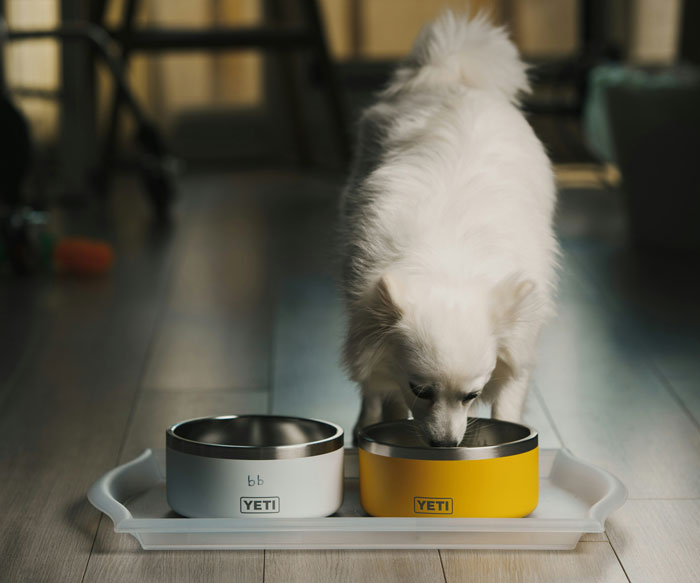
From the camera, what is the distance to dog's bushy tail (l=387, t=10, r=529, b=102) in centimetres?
212

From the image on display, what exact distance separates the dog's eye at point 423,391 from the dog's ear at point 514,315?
133mm

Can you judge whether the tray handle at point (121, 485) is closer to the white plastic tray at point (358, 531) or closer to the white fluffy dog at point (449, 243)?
the white plastic tray at point (358, 531)

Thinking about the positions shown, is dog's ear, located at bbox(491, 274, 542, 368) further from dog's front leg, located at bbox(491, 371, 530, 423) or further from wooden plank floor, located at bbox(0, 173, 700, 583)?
wooden plank floor, located at bbox(0, 173, 700, 583)

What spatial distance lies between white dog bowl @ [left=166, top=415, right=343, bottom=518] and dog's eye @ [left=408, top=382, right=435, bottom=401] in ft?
0.42

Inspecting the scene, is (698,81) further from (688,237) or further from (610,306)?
(610,306)

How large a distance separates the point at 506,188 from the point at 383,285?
1.33 ft

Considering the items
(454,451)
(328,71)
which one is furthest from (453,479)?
(328,71)

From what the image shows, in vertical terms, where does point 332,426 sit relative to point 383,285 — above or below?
below

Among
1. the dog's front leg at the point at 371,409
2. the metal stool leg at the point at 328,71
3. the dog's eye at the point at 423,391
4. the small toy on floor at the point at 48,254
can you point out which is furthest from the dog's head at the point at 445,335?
the metal stool leg at the point at 328,71

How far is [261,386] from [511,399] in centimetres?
75

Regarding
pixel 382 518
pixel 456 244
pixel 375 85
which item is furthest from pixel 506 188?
pixel 375 85

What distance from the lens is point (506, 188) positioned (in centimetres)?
176

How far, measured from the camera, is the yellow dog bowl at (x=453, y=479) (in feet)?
4.69

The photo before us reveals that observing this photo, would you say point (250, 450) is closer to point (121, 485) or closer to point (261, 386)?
point (121, 485)
